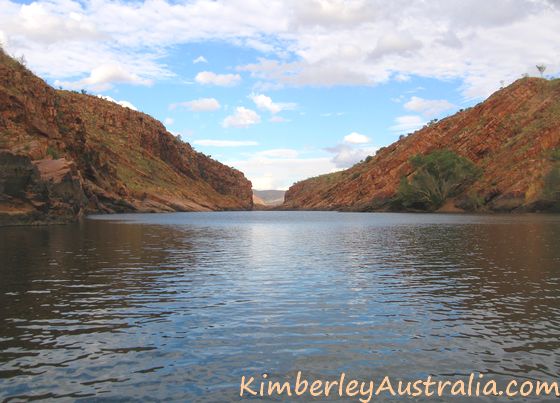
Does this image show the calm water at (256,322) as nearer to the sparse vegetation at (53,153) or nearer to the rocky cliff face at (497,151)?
the sparse vegetation at (53,153)

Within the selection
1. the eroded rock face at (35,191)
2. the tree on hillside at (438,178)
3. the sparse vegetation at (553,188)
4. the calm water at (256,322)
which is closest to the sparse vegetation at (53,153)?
the eroded rock face at (35,191)

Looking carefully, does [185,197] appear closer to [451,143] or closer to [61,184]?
[451,143]

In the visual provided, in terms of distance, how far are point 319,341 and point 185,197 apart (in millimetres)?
168424

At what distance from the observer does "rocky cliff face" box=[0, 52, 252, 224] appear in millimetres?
54938

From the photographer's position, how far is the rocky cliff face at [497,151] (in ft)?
346

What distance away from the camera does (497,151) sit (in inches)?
5103

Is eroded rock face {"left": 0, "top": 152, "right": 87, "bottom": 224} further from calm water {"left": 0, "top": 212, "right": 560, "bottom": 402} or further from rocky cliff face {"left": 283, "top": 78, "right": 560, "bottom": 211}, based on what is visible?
rocky cliff face {"left": 283, "top": 78, "right": 560, "bottom": 211}

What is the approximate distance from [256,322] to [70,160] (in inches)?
3240

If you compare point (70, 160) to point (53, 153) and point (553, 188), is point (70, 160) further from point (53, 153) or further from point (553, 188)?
point (553, 188)

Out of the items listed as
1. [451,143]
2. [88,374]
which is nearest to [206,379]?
[88,374]

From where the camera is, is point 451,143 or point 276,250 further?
point 451,143

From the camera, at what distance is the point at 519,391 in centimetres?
880

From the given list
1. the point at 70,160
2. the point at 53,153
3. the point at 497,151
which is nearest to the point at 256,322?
the point at 70,160

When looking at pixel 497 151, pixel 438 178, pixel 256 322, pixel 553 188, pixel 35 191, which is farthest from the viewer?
pixel 497 151
